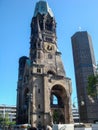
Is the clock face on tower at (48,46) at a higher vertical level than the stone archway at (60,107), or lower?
higher

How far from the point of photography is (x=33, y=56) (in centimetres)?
7850

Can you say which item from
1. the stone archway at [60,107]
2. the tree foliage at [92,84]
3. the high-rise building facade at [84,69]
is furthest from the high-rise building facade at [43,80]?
the high-rise building facade at [84,69]

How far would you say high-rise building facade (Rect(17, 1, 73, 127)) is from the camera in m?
64.6

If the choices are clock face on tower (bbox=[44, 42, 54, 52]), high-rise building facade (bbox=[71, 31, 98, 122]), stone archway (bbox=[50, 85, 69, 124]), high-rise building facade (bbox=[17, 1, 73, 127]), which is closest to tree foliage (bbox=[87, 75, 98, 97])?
high-rise building facade (bbox=[17, 1, 73, 127])

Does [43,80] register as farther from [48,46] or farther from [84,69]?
[84,69]

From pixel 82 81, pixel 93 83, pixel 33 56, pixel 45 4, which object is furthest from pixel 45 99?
pixel 82 81

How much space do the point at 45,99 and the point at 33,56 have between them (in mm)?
20496

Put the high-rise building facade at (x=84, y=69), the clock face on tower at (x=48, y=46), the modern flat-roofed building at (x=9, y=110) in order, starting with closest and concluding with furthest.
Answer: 1. the clock face on tower at (x=48, y=46)
2. the high-rise building facade at (x=84, y=69)
3. the modern flat-roofed building at (x=9, y=110)

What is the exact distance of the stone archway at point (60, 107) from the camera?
6988cm

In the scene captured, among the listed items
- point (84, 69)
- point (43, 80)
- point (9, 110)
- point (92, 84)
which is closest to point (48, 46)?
point (43, 80)

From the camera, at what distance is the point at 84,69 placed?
126 meters

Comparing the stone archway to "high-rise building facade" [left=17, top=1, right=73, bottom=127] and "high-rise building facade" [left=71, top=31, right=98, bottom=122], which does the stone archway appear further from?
"high-rise building facade" [left=71, top=31, right=98, bottom=122]

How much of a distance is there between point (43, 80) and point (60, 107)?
41.2ft

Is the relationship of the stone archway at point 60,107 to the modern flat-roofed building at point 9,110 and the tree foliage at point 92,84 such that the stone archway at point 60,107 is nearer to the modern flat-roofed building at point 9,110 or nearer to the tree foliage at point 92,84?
the tree foliage at point 92,84
